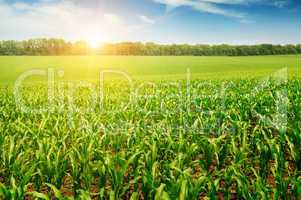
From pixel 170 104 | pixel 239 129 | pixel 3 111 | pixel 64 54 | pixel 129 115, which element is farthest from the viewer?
pixel 64 54

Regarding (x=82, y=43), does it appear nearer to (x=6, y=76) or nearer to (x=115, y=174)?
(x=6, y=76)

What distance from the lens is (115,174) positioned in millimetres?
4277

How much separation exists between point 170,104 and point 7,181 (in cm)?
687

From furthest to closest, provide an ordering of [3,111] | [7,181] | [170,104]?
[170,104], [3,111], [7,181]

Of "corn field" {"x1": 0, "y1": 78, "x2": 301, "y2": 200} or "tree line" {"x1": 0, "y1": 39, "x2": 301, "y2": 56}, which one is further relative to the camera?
"tree line" {"x1": 0, "y1": 39, "x2": 301, "y2": 56}

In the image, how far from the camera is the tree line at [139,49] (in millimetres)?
80625

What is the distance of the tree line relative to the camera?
265 ft

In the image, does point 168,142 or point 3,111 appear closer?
point 168,142

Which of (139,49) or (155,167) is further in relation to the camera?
(139,49)

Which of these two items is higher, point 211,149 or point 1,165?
point 211,149

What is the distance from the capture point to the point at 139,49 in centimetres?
8812

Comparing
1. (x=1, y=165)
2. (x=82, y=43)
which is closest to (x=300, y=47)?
(x=82, y=43)

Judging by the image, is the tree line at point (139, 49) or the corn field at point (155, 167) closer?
the corn field at point (155, 167)

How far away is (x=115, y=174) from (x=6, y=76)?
152 ft
